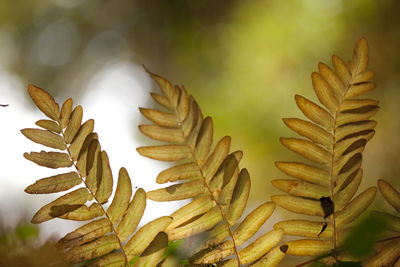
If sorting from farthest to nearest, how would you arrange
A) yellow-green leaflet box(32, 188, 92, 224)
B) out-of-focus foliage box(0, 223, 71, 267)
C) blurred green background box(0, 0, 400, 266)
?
blurred green background box(0, 0, 400, 266), out-of-focus foliage box(0, 223, 71, 267), yellow-green leaflet box(32, 188, 92, 224)

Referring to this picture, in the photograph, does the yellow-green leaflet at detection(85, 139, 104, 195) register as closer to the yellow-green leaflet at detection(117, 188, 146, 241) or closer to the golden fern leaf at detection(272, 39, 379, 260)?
the yellow-green leaflet at detection(117, 188, 146, 241)

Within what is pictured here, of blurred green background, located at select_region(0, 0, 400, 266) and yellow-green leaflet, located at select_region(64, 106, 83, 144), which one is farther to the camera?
blurred green background, located at select_region(0, 0, 400, 266)

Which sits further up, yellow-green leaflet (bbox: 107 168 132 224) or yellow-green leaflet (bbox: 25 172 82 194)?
yellow-green leaflet (bbox: 25 172 82 194)

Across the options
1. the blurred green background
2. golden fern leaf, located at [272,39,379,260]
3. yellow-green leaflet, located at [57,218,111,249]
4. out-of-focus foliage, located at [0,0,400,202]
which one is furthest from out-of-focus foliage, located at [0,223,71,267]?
out-of-focus foliage, located at [0,0,400,202]

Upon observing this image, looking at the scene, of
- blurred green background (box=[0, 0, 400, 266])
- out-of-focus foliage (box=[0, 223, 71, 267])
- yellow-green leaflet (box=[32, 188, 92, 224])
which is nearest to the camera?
yellow-green leaflet (box=[32, 188, 92, 224])

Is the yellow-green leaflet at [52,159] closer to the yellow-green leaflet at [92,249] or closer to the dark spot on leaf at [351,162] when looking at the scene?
the yellow-green leaflet at [92,249]

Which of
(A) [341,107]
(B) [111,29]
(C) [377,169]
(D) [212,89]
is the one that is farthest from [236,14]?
(A) [341,107]

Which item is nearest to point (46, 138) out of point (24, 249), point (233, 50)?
point (24, 249)

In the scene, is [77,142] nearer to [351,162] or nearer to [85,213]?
[85,213]
